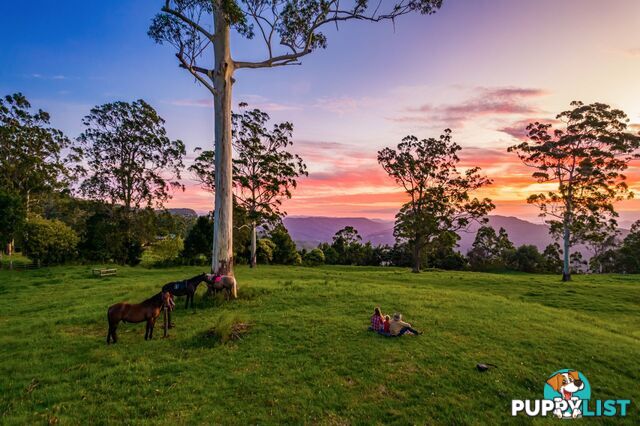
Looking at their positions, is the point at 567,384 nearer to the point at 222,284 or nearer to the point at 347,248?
the point at 222,284

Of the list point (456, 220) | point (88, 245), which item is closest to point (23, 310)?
point (88, 245)

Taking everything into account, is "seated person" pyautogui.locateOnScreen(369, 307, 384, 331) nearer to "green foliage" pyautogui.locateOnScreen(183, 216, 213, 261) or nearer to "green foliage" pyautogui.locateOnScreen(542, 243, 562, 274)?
"green foliage" pyautogui.locateOnScreen(183, 216, 213, 261)

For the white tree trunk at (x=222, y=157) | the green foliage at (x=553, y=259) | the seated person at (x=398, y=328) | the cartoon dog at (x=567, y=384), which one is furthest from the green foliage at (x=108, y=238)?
the green foliage at (x=553, y=259)

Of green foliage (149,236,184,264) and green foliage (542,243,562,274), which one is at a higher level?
green foliage (149,236,184,264)

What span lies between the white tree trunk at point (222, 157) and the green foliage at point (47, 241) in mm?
27323

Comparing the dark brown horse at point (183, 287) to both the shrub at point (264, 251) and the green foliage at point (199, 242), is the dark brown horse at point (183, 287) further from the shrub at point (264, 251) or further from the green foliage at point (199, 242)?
the shrub at point (264, 251)

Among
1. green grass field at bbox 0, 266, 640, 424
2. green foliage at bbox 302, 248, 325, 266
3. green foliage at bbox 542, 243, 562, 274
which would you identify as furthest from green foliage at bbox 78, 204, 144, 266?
green foliage at bbox 542, 243, 562, 274

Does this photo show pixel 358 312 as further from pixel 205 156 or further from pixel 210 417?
pixel 205 156

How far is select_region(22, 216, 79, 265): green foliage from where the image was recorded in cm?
3117

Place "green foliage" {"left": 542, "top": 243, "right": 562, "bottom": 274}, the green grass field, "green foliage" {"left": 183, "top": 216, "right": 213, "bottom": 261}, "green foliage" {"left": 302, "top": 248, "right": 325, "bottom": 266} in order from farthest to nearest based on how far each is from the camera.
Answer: "green foliage" {"left": 542, "top": 243, "right": 562, "bottom": 274}
"green foliage" {"left": 302, "top": 248, "right": 325, "bottom": 266}
"green foliage" {"left": 183, "top": 216, "right": 213, "bottom": 261}
the green grass field

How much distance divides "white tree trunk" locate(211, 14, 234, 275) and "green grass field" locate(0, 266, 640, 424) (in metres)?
2.19

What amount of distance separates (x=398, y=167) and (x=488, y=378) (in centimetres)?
3374

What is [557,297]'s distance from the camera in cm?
2066

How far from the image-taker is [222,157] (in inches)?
602
